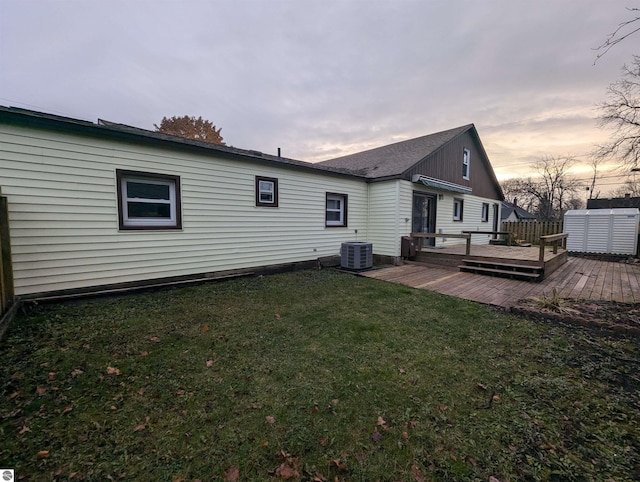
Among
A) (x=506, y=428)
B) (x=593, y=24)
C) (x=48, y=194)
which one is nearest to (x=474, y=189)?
(x=593, y=24)

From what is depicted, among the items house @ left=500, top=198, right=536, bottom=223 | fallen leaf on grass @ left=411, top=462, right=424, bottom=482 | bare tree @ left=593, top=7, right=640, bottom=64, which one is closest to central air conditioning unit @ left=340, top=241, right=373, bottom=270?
bare tree @ left=593, top=7, right=640, bottom=64

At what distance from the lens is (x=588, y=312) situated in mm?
4391

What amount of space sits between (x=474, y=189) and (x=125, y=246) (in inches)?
578

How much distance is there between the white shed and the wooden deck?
4171 millimetres

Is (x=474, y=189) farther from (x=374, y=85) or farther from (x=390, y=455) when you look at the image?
(x=390, y=455)

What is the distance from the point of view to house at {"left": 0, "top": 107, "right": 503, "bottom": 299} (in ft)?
14.2

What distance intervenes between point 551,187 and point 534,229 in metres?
24.7

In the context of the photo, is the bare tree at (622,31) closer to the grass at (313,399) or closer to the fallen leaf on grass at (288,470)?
the grass at (313,399)

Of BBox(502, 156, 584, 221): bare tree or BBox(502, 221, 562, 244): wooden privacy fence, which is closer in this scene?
BBox(502, 221, 562, 244): wooden privacy fence

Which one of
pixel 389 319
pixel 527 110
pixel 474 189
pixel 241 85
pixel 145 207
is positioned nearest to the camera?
pixel 389 319

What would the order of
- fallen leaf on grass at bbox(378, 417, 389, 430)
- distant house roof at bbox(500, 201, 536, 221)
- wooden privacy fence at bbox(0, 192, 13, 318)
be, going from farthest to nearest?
distant house roof at bbox(500, 201, 536, 221) < wooden privacy fence at bbox(0, 192, 13, 318) < fallen leaf on grass at bbox(378, 417, 389, 430)

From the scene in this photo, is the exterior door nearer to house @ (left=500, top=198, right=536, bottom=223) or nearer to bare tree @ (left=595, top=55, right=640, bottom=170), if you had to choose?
bare tree @ (left=595, top=55, right=640, bottom=170)

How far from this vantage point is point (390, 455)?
1.80 m

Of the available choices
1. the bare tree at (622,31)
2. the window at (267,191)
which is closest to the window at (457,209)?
the bare tree at (622,31)
